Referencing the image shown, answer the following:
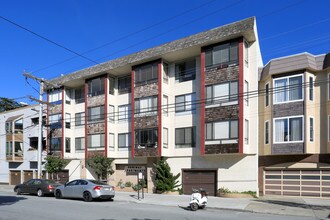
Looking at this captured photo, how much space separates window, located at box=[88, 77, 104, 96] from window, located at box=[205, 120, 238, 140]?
12.2m

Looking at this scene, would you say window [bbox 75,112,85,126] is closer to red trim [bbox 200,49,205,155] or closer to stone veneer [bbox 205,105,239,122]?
red trim [bbox 200,49,205,155]

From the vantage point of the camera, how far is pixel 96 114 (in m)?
32.3

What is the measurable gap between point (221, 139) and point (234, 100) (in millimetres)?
2774

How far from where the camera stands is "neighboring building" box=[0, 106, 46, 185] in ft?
129

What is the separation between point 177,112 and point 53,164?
45.7 feet

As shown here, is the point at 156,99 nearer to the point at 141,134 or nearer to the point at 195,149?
the point at 141,134

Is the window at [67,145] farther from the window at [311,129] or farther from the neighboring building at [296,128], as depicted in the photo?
the window at [311,129]

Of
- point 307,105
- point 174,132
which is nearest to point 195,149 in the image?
point 174,132

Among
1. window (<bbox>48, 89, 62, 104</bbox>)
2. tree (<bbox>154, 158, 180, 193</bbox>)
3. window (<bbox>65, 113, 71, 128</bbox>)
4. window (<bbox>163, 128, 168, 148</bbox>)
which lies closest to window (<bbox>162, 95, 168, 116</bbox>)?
window (<bbox>163, 128, 168, 148</bbox>)

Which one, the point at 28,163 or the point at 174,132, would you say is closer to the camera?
the point at 174,132

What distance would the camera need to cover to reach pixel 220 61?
24.3 metres

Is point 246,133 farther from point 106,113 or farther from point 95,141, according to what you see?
point 95,141

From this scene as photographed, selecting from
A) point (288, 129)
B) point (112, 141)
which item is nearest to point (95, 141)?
point (112, 141)

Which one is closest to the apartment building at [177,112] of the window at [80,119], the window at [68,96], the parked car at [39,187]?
the window at [80,119]
